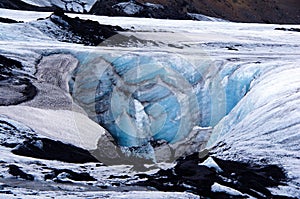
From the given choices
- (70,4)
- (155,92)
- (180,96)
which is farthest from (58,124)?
(70,4)

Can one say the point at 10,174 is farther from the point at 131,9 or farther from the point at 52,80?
the point at 131,9

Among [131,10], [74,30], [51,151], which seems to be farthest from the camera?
[131,10]

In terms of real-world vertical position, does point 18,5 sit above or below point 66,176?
above

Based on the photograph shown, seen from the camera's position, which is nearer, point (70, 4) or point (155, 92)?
point (155, 92)

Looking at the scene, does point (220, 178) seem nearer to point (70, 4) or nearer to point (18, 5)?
point (18, 5)

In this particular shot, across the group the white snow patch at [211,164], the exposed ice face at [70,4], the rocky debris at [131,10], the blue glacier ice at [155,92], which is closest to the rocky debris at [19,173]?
the white snow patch at [211,164]

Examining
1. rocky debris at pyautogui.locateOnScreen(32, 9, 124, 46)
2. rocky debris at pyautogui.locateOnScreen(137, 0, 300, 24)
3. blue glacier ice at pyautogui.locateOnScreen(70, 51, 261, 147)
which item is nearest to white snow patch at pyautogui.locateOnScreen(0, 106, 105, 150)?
blue glacier ice at pyautogui.locateOnScreen(70, 51, 261, 147)
